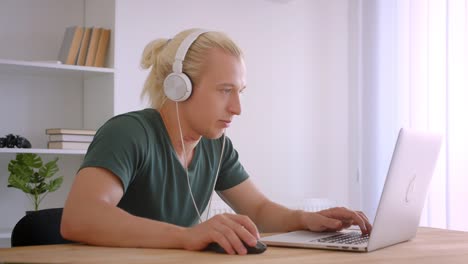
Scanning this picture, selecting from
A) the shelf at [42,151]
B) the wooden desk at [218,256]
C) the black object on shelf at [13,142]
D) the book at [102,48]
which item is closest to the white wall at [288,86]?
the book at [102,48]

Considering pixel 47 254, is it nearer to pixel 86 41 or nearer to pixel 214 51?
pixel 214 51

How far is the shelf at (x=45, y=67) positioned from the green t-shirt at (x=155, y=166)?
144 cm

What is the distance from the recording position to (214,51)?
5.50ft

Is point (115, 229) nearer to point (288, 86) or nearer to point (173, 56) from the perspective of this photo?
point (173, 56)

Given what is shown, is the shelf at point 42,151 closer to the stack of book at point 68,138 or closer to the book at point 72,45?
the stack of book at point 68,138

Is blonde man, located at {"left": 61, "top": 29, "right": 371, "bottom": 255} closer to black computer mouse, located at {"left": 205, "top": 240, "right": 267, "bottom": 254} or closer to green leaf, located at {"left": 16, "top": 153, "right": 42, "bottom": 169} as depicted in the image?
black computer mouse, located at {"left": 205, "top": 240, "right": 267, "bottom": 254}

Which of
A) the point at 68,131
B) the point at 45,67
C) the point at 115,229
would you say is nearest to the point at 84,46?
the point at 45,67

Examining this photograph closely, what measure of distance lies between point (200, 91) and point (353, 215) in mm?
477

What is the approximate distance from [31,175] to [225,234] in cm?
207

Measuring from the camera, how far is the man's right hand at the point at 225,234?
47.9 inches

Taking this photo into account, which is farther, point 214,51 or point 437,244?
point 214,51

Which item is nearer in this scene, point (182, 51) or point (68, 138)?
point (182, 51)

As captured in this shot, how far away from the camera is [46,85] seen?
3426mm

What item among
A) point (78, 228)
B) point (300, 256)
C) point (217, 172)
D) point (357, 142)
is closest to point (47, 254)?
point (78, 228)
